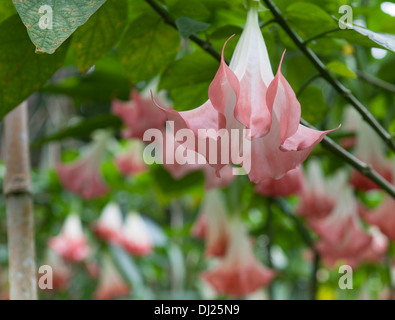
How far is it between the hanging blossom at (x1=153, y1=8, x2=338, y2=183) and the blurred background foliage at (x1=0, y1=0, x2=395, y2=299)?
3.0 inches

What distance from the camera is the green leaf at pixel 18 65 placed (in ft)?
1.08

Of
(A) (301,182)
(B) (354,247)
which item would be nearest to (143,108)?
(A) (301,182)

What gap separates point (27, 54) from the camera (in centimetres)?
34

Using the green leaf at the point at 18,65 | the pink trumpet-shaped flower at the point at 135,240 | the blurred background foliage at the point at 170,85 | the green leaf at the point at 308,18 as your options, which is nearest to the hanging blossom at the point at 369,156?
the blurred background foliage at the point at 170,85

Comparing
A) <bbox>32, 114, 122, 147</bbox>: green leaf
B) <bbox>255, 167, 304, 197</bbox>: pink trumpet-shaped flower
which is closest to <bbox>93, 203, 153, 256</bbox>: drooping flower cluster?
<bbox>32, 114, 122, 147</bbox>: green leaf

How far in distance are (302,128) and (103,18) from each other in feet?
0.50

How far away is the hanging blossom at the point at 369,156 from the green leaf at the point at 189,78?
0.32 meters

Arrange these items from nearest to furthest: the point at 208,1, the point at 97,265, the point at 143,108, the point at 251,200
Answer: the point at 208,1, the point at 143,108, the point at 251,200, the point at 97,265

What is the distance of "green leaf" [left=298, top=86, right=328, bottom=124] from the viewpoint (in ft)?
1.48

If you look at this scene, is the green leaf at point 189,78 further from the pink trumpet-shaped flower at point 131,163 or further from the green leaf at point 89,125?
the pink trumpet-shaped flower at point 131,163

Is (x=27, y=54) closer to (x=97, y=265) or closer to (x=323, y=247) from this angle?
(x=323, y=247)

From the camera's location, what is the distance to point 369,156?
665 millimetres

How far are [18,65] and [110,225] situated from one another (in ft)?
3.05

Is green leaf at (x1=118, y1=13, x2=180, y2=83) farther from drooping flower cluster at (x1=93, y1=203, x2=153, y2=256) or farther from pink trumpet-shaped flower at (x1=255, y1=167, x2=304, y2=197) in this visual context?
drooping flower cluster at (x1=93, y1=203, x2=153, y2=256)
